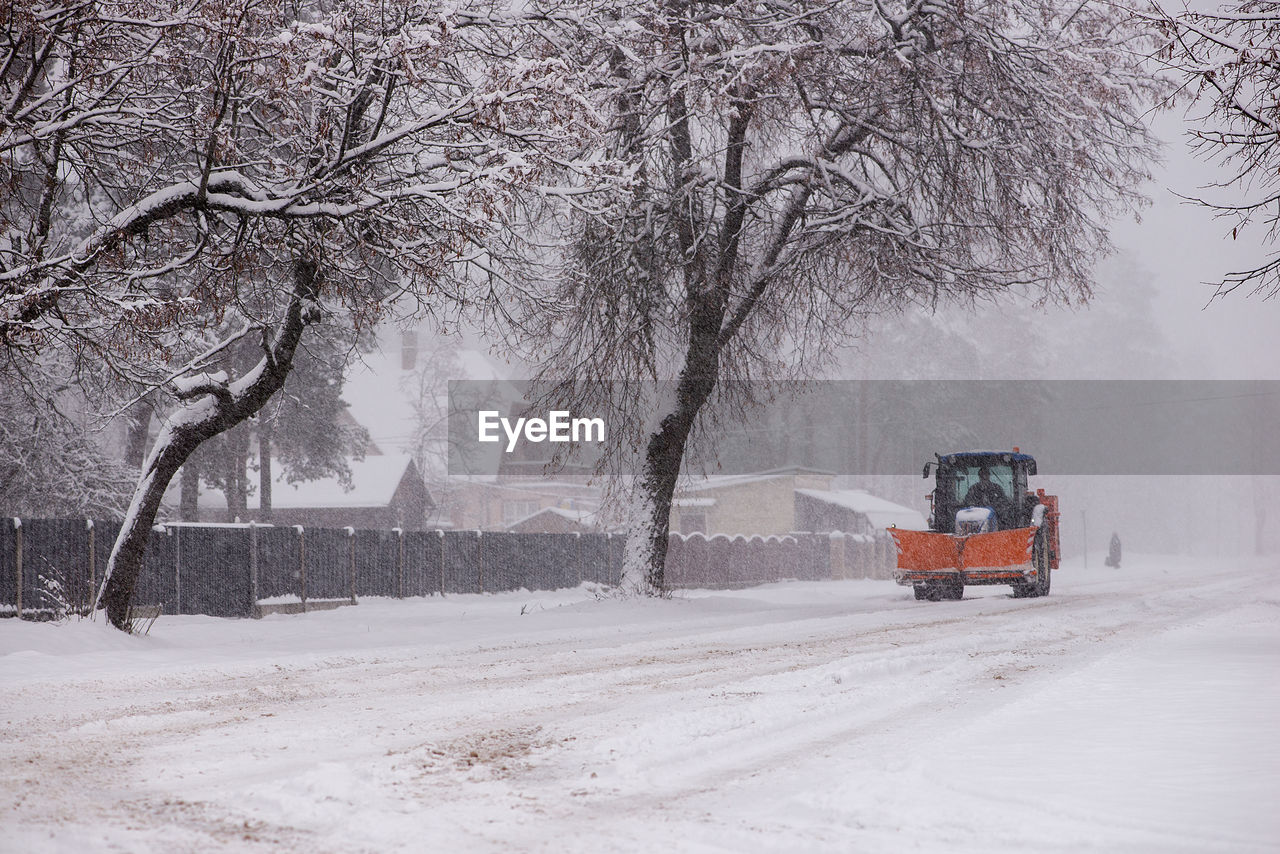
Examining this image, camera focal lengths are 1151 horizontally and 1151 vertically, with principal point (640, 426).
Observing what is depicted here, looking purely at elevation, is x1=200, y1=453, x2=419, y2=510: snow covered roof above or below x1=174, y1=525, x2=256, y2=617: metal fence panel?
above

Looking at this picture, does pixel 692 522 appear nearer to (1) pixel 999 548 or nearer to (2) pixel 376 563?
(2) pixel 376 563

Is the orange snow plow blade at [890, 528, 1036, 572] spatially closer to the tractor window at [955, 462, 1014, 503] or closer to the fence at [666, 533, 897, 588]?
the tractor window at [955, 462, 1014, 503]

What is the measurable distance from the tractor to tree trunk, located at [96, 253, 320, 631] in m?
12.0

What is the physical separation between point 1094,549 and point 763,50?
83275mm

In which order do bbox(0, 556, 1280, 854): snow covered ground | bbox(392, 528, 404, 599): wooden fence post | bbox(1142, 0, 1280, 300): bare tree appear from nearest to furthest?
bbox(0, 556, 1280, 854): snow covered ground < bbox(1142, 0, 1280, 300): bare tree < bbox(392, 528, 404, 599): wooden fence post

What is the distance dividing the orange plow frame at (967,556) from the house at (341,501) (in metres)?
28.5

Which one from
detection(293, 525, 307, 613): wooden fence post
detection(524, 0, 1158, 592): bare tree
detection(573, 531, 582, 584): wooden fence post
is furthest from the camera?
detection(573, 531, 582, 584): wooden fence post

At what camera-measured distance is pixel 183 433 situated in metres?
14.3

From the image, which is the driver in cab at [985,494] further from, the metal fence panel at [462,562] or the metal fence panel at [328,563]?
the metal fence panel at [328,563]

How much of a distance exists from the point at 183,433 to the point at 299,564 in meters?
9.47

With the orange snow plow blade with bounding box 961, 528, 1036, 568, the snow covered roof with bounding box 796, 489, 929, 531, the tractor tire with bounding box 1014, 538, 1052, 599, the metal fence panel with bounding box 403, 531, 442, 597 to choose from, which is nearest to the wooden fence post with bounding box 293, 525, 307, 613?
the metal fence panel with bounding box 403, 531, 442, 597

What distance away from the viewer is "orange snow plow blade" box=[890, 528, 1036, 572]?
69.7 ft

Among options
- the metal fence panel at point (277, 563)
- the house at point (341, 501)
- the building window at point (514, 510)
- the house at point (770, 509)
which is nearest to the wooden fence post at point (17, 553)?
the metal fence panel at point (277, 563)

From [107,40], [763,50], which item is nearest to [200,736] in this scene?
[107,40]
